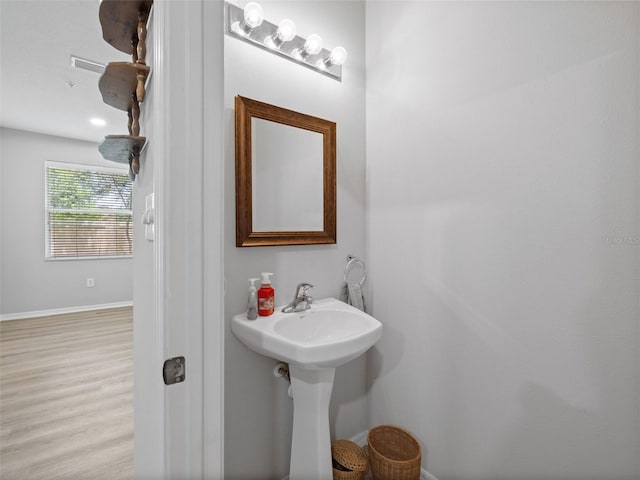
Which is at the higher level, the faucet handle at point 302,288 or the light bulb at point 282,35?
the light bulb at point 282,35

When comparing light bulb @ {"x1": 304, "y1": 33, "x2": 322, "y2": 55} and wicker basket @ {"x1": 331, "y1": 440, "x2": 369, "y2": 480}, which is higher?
light bulb @ {"x1": 304, "y1": 33, "x2": 322, "y2": 55}

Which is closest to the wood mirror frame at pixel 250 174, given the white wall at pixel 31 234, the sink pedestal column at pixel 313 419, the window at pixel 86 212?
the sink pedestal column at pixel 313 419

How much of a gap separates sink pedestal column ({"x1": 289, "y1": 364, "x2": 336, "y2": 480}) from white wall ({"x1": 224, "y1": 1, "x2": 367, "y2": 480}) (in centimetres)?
20

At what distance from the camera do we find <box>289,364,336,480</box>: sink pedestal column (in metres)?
1.15

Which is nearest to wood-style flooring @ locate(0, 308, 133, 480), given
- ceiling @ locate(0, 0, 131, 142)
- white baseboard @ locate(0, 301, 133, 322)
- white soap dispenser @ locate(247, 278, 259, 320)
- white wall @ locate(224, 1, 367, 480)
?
white baseboard @ locate(0, 301, 133, 322)

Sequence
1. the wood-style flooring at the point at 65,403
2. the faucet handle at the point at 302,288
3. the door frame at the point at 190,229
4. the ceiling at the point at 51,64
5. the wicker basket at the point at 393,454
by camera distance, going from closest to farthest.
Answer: the door frame at the point at 190,229 → the wicker basket at the point at 393,454 → the faucet handle at the point at 302,288 → the wood-style flooring at the point at 65,403 → the ceiling at the point at 51,64

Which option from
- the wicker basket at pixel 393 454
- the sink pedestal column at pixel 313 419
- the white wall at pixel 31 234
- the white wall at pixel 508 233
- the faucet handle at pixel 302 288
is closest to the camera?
the white wall at pixel 508 233

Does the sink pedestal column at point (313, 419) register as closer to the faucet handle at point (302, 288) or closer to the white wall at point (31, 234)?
the faucet handle at point (302, 288)

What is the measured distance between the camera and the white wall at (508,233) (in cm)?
90

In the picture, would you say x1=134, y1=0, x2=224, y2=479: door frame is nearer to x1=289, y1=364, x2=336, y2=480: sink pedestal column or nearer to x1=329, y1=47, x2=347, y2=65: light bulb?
x1=289, y1=364, x2=336, y2=480: sink pedestal column

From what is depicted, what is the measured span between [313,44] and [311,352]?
1290mm

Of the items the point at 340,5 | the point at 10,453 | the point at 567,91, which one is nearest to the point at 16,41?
the point at 340,5

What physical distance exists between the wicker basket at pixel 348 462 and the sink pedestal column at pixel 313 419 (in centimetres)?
15

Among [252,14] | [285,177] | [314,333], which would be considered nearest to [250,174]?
[285,177]
